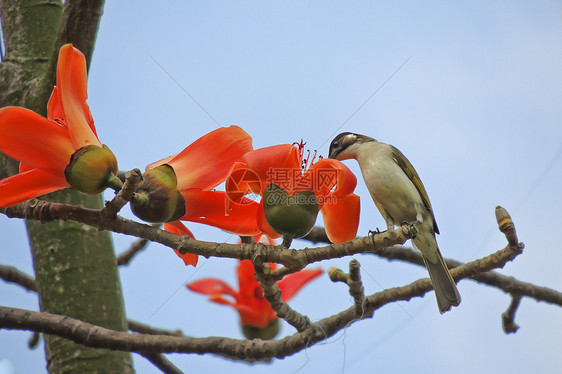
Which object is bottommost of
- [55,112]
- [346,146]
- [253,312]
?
[253,312]

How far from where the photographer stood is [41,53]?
2818 millimetres

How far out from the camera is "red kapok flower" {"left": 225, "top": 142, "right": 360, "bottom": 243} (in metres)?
1.29

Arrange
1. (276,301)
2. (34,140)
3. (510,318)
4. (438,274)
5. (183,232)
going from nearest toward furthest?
1. (34,140)
2. (183,232)
3. (276,301)
4. (438,274)
5. (510,318)

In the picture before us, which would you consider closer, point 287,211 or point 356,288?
point 287,211

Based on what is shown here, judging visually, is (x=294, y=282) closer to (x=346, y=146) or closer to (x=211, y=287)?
(x=211, y=287)

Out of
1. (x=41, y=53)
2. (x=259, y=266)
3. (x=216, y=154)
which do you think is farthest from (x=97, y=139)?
(x=41, y=53)

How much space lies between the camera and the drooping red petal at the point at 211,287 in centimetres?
233

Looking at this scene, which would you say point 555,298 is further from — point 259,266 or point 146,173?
point 146,173

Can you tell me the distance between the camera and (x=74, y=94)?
1.34 m

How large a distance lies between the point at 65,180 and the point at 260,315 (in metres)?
1.22

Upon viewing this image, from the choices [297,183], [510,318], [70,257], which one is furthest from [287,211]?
[510,318]

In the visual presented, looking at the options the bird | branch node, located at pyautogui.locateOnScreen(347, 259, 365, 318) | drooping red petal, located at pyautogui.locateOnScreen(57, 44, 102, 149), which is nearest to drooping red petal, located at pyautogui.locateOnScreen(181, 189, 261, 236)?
drooping red petal, located at pyautogui.locateOnScreen(57, 44, 102, 149)

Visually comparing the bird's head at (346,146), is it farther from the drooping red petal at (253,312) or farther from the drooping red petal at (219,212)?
the drooping red petal at (219,212)

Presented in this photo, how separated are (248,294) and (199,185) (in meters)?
1.02
